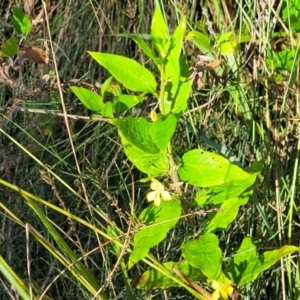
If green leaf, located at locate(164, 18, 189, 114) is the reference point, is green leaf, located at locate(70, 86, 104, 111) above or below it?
below

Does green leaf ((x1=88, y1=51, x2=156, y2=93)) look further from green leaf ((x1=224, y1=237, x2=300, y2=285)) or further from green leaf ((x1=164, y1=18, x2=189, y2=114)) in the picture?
green leaf ((x1=224, y1=237, x2=300, y2=285))

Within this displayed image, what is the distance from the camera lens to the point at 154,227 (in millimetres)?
739

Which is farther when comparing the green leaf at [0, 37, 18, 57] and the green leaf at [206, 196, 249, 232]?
the green leaf at [0, 37, 18, 57]

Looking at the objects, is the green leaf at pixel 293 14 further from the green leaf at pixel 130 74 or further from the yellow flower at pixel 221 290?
the yellow flower at pixel 221 290

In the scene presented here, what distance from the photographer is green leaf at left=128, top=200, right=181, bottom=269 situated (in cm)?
73

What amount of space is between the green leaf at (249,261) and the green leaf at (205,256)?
1.9 inches

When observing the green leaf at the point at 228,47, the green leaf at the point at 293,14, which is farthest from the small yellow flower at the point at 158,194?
the green leaf at the point at 293,14

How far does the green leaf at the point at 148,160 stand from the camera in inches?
29.4

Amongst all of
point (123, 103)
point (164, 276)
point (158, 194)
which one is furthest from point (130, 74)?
point (164, 276)

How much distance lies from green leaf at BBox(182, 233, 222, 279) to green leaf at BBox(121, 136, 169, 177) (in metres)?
0.10

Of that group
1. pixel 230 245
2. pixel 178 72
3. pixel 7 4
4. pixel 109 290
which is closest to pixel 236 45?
pixel 178 72

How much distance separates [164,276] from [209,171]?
0.17 metres

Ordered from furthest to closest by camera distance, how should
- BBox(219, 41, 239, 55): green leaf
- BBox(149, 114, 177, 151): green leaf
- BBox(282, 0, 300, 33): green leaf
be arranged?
BBox(282, 0, 300, 33): green leaf → BBox(219, 41, 239, 55): green leaf → BBox(149, 114, 177, 151): green leaf

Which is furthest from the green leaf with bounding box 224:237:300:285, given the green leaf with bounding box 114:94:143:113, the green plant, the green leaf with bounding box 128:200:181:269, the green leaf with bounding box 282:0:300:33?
the green leaf with bounding box 282:0:300:33
